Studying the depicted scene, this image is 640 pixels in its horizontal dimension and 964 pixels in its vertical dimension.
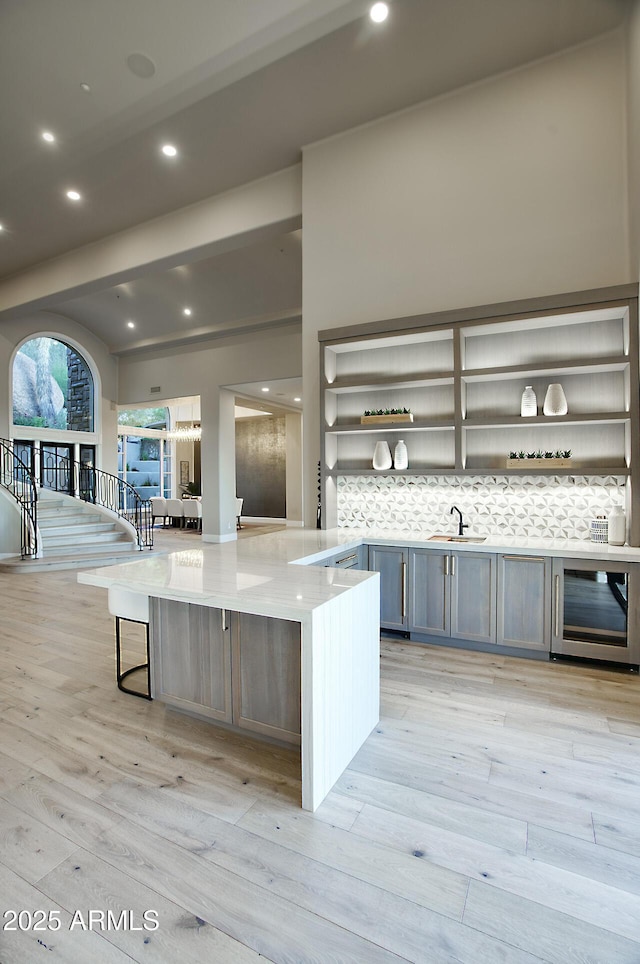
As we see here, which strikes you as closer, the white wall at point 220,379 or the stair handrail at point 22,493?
the stair handrail at point 22,493

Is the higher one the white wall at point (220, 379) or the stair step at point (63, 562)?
the white wall at point (220, 379)

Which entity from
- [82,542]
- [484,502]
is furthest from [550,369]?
[82,542]

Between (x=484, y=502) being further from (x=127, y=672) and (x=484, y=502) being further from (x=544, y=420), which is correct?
(x=127, y=672)

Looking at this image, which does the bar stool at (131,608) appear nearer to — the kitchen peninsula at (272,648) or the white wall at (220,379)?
the kitchen peninsula at (272,648)

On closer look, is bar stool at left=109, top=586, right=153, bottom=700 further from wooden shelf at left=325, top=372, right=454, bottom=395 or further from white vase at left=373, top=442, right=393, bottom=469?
wooden shelf at left=325, top=372, right=454, bottom=395

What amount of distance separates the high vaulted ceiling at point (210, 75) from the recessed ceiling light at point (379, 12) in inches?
2.9

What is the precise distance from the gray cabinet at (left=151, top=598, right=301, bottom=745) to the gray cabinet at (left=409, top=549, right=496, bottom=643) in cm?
173

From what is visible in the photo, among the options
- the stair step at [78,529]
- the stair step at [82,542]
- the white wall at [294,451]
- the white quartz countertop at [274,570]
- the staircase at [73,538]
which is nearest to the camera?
the white quartz countertop at [274,570]

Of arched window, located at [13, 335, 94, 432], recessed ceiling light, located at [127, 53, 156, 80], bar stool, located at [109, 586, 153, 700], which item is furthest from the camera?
arched window, located at [13, 335, 94, 432]

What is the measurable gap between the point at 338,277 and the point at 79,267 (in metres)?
4.66

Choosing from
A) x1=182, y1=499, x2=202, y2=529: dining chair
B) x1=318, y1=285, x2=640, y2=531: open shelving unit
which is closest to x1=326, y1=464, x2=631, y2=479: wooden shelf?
x1=318, y1=285, x2=640, y2=531: open shelving unit

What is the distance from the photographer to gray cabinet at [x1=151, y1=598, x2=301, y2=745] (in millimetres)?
2279

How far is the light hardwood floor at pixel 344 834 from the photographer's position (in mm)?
1390

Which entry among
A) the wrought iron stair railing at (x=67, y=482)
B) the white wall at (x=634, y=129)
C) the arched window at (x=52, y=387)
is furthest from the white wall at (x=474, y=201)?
the arched window at (x=52, y=387)
